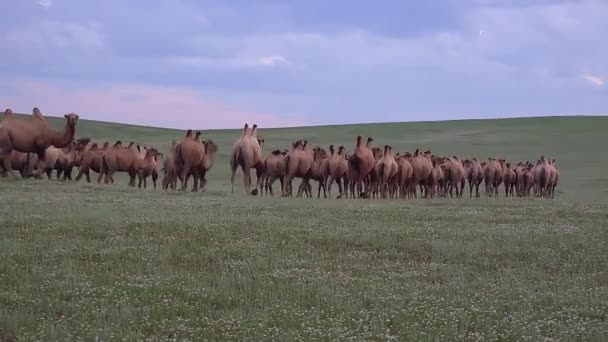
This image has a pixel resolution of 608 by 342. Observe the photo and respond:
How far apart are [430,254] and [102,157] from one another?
24637 mm

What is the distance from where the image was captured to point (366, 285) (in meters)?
10.2

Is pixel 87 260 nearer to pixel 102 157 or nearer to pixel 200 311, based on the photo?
pixel 200 311

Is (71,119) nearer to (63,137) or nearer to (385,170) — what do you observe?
(63,137)

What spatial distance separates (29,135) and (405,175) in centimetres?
1574

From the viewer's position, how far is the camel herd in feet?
80.6

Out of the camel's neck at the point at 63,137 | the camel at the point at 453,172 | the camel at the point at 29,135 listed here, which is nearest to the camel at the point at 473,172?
the camel at the point at 453,172

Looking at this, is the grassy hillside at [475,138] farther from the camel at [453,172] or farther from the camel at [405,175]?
the camel at [405,175]

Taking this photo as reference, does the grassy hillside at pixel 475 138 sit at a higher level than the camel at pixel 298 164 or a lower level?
higher

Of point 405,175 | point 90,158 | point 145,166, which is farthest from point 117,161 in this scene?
point 405,175

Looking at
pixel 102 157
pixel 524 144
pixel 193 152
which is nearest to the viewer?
pixel 193 152

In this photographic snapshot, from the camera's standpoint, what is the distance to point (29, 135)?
24.3 metres

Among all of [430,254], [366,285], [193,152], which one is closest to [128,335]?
[366,285]

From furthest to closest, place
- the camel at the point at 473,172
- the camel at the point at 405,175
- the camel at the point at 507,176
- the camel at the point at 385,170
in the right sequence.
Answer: the camel at the point at 507,176 → the camel at the point at 473,172 → the camel at the point at 405,175 → the camel at the point at 385,170

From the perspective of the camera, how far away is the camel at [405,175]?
34.3 metres
